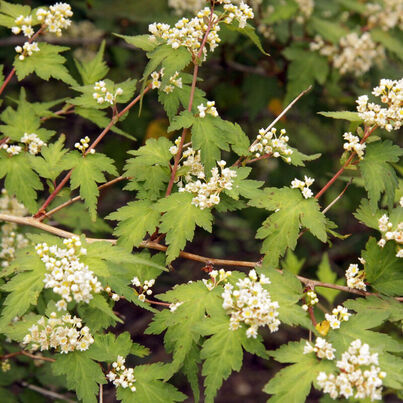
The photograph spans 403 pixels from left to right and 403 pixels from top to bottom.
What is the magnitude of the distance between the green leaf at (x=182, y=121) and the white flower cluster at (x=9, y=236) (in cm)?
124

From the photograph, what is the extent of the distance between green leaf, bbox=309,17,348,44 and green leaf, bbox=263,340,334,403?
308cm

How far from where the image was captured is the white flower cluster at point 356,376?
2217mm

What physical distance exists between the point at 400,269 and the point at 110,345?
1607 mm

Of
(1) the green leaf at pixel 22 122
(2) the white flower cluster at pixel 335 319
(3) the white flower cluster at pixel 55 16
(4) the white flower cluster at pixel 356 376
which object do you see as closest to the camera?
(4) the white flower cluster at pixel 356 376

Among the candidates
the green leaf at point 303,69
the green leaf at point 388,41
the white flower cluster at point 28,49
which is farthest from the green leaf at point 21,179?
the green leaf at point 388,41

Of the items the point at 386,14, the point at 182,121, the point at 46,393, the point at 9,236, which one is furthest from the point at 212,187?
the point at 386,14

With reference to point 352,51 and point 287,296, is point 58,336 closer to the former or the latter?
point 287,296

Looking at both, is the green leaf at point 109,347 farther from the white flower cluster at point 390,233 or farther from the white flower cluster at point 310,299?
the white flower cluster at point 390,233

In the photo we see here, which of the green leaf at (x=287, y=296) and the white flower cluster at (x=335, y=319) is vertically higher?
the green leaf at (x=287, y=296)

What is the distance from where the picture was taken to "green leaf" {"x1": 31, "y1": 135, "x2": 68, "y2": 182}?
301 cm

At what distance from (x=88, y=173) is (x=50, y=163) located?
25 cm

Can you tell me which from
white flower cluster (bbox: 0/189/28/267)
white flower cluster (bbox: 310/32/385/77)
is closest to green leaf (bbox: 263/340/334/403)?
white flower cluster (bbox: 0/189/28/267)

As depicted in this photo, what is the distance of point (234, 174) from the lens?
2.76 meters

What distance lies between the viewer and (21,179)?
3.15 metres
